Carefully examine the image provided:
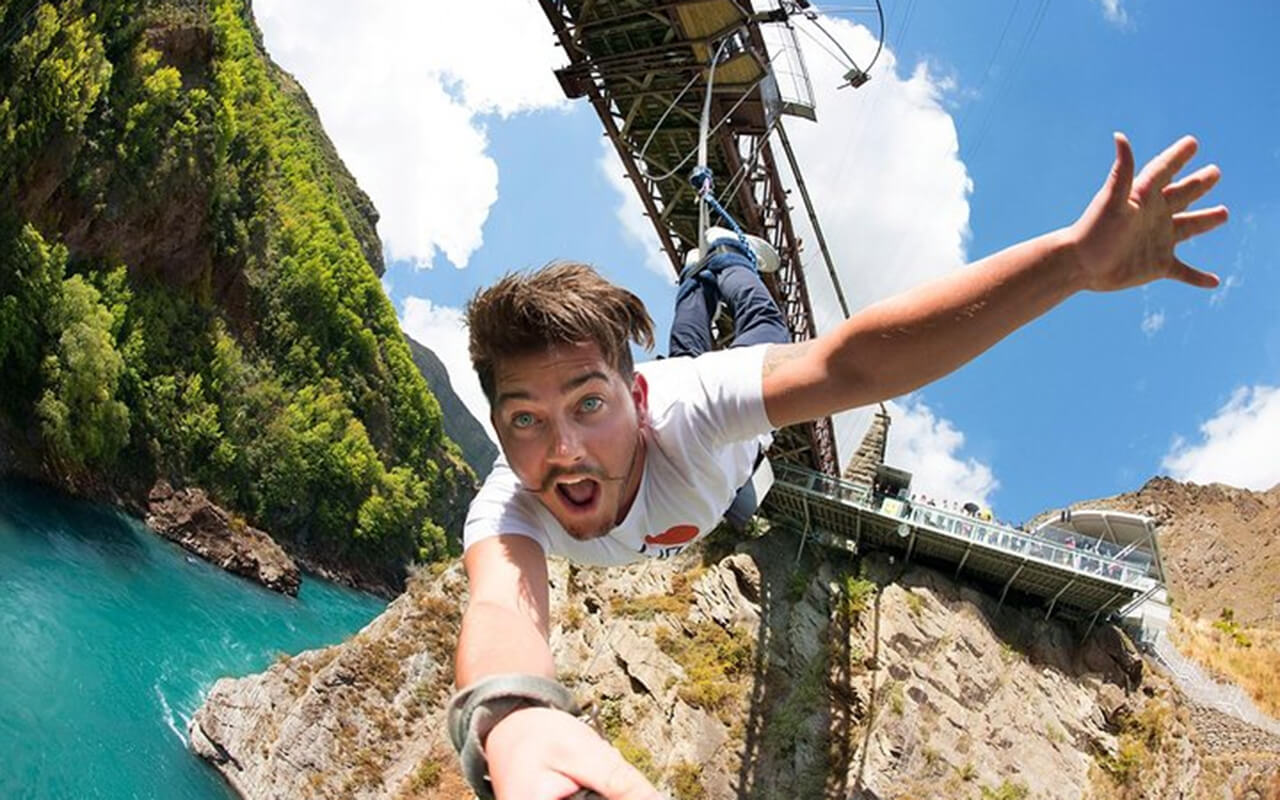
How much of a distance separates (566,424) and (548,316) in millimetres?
277

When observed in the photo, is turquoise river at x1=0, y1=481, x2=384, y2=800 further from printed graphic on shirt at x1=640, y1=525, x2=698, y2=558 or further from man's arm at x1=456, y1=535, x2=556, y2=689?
man's arm at x1=456, y1=535, x2=556, y2=689

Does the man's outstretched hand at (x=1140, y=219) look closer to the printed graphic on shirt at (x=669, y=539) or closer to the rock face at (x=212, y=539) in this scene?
the printed graphic on shirt at (x=669, y=539)

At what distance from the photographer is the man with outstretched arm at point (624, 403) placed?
1.36 m

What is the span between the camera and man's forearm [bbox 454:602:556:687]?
5.12ft

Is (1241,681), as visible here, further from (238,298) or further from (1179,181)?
(238,298)

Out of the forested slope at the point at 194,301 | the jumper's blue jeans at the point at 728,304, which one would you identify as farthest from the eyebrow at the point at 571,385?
the forested slope at the point at 194,301

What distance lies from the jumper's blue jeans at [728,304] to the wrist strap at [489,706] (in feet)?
6.63

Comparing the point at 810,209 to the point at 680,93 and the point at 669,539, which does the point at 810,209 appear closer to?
the point at 680,93

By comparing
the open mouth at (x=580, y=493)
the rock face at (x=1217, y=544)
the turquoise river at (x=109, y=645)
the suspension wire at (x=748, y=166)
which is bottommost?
the turquoise river at (x=109, y=645)

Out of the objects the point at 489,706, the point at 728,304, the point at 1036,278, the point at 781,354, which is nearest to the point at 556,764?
the point at 489,706

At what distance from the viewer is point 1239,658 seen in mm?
18062

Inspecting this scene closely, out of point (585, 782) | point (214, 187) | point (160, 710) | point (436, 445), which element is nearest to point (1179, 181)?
point (585, 782)

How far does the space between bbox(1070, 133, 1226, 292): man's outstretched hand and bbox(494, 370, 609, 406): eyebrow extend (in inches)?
42.2

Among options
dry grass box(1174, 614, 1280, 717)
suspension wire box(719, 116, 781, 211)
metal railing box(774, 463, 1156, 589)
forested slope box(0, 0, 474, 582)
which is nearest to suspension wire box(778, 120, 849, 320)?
suspension wire box(719, 116, 781, 211)
